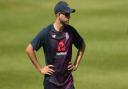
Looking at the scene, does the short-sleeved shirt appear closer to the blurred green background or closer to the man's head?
the man's head

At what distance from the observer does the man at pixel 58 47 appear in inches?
379

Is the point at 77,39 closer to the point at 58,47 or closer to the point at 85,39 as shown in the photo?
the point at 58,47

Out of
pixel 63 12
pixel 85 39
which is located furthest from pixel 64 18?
pixel 85 39

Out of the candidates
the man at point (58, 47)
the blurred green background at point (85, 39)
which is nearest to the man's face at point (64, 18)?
the man at point (58, 47)

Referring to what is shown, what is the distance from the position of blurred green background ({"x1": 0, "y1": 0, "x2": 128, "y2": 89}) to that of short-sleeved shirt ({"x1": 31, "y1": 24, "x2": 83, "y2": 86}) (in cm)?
379

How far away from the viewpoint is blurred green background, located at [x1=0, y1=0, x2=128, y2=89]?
14.1 m

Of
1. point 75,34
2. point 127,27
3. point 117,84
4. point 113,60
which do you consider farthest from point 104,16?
point 75,34

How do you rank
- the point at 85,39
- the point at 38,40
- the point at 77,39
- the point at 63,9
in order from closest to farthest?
the point at 63,9
the point at 38,40
the point at 77,39
the point at 85,39

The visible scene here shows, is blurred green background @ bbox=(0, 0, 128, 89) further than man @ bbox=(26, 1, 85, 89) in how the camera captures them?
Yes

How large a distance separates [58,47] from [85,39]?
8.21 meters

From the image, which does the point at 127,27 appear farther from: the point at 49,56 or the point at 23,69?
the point at 49,56

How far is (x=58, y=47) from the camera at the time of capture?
9.71 m

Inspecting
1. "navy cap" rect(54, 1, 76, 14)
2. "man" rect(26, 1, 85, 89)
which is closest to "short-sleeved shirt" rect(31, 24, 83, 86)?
"man" rect(26, 1, 85, 89)

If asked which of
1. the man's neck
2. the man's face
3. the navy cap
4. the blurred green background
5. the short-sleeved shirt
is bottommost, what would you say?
the blurred green background
